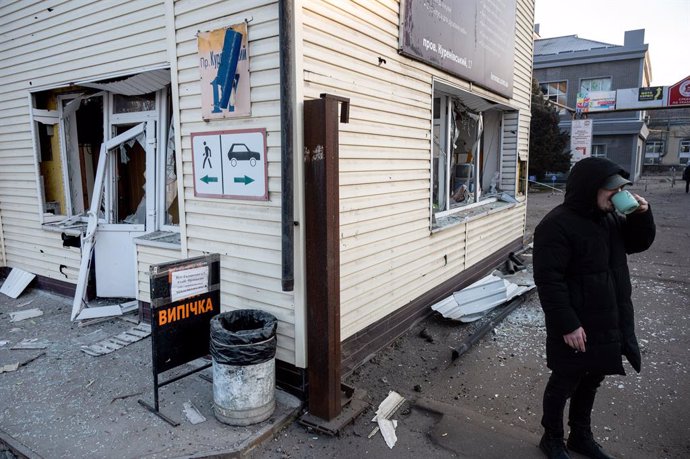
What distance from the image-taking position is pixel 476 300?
229 inches

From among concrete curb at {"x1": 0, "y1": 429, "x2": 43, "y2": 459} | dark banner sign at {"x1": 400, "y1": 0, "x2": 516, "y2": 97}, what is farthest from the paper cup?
concrete curb at {"x1": 0, "y1": 429, "x2": 43, "y2": 459}

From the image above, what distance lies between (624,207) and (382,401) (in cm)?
234

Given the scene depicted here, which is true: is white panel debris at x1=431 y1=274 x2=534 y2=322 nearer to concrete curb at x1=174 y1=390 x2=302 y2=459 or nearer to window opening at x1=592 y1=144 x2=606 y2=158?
concrete curb at x1=174 y1=390 x2=302 y2=459

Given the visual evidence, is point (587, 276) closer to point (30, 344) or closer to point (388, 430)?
point (388, 430)

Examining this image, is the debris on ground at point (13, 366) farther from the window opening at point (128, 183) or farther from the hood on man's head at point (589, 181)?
the hood on man's head at point (589, 181)

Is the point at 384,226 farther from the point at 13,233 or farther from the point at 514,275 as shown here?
the point at 13,233

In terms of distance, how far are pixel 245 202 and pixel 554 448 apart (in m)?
2.83

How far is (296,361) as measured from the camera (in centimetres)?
349

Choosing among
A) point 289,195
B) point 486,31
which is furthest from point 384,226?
point 486,31

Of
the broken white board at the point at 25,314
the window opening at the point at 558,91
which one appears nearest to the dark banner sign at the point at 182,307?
the broken white board at the point at 25,314

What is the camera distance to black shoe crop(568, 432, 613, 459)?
9.65 ft

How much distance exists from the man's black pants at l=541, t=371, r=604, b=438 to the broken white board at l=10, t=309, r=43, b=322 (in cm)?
576

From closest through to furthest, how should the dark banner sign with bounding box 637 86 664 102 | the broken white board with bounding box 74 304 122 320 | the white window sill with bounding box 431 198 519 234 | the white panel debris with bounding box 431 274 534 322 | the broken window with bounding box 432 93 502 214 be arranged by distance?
the broken white board with bounding box 74 304 122 320
the white panel debris with bounding box 431 274 534 322
the white window sill with bounding box 431 198 519 234
the broken window with bounding box 432 93 502 214
the dark banner sign with bounding box 637 86 664 102

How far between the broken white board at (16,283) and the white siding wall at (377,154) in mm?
5131
